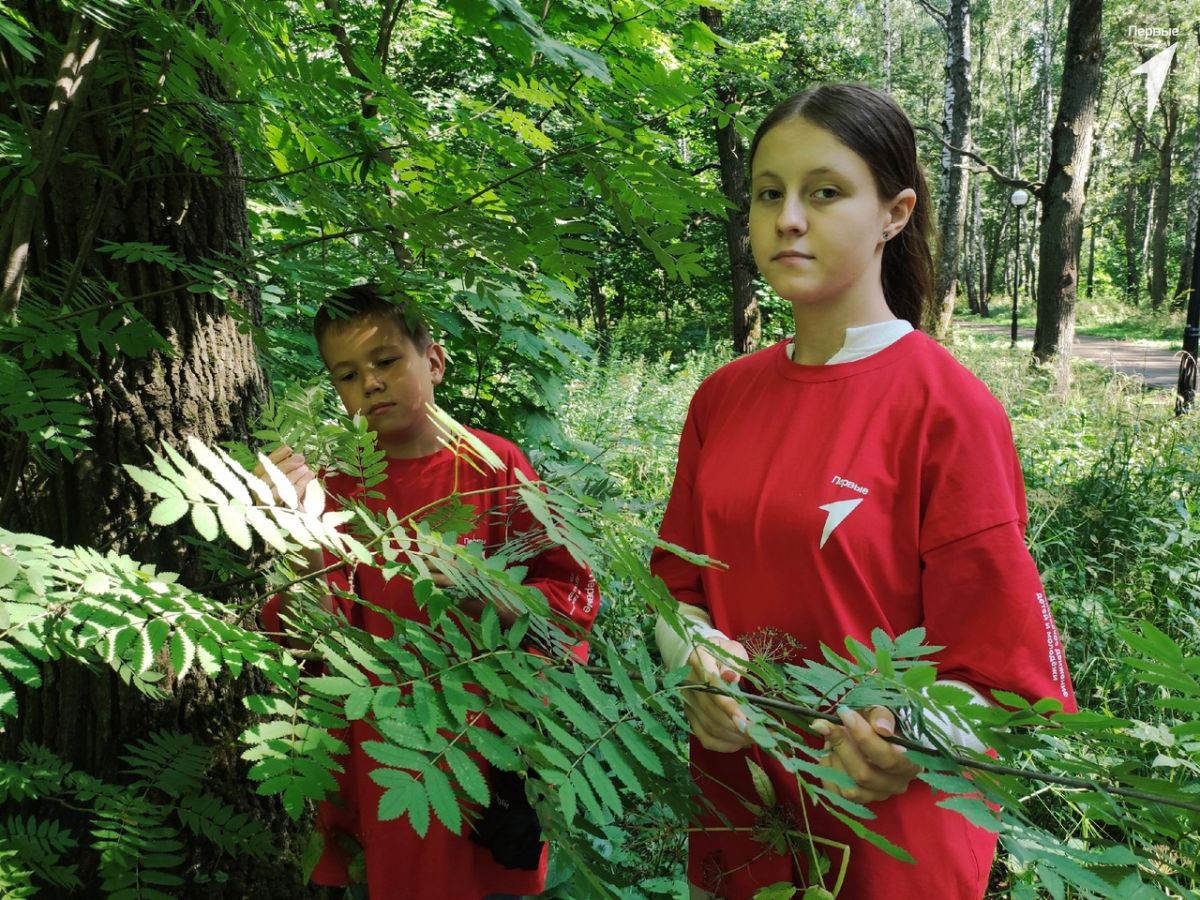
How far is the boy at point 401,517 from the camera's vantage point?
1.67 meters

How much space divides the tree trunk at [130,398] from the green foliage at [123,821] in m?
0.09

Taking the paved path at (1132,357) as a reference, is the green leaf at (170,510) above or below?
above

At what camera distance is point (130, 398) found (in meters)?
1.86

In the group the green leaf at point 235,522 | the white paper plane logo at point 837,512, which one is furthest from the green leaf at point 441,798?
the white paper plane logo at point 837,512

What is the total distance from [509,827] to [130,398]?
1.31m

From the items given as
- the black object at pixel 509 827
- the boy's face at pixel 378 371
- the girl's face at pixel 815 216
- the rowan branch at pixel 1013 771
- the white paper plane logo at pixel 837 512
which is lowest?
the black object at pixel 509 827

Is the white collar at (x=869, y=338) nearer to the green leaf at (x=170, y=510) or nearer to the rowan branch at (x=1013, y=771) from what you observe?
the rowan branch at (x=1013, y=771)

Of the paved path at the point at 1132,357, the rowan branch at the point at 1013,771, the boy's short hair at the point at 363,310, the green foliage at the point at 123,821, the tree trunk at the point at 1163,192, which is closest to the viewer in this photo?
the rowan branch at the point at 1013,771

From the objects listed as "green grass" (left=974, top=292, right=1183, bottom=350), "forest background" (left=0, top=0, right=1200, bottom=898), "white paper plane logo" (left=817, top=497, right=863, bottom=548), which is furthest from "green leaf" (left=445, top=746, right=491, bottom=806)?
"green grass" (left=974, top=292, right=1183, bottom=350)

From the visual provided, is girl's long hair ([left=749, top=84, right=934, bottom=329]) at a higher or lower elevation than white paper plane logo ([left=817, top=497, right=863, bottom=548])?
higher

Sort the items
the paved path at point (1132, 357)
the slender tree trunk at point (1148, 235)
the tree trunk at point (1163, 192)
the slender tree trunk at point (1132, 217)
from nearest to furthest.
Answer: the paved path at point (1132, 357), the tree trunk at point (1163, 192), the slender tree trunk at point (1132, 217), the slender tree trunk at point (1148, 235)

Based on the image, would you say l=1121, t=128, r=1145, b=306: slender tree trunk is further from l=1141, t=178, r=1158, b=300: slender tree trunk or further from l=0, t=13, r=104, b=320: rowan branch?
l=0, t=13, r=104, b=320: rowan branch

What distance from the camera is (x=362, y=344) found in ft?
5.87

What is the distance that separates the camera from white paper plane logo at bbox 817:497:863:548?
4.10ft
